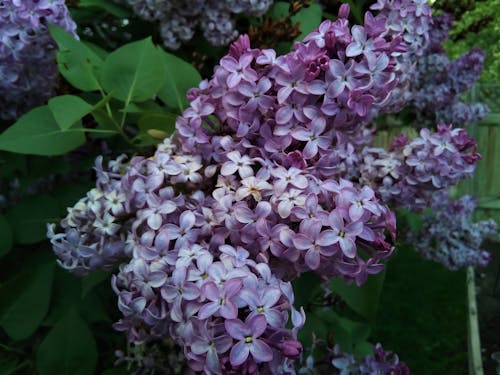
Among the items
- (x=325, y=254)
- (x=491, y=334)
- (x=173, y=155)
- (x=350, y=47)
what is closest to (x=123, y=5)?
(x=173, y=155)

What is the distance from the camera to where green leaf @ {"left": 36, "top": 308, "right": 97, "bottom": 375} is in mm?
1095

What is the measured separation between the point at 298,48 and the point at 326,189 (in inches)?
7.7

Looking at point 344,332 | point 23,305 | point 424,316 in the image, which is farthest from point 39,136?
point 424,316

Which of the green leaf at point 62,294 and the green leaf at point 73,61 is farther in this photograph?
the green leaf at point 62,294

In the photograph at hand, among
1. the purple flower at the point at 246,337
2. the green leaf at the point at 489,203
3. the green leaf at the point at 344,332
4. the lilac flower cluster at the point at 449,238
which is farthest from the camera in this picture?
the green leaf at the point at 489,203

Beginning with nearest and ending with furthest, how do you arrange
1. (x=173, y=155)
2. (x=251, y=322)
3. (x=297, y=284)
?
(x=251, y=322)
(x=173, y=155)
(x=297, y=284)

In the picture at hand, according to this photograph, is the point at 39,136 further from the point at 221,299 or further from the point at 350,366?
the point at 350,366

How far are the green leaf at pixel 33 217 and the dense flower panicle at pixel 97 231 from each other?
0.24m

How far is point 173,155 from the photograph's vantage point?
92 cm

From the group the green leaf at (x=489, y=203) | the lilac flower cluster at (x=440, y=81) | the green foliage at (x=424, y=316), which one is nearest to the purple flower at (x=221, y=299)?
the lilac flower cluster at (x=440, y=81)

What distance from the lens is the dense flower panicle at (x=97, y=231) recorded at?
2.92 ft

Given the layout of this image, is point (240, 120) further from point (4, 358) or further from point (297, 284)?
point (4, 358)

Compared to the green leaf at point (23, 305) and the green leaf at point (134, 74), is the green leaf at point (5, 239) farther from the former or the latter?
the green leaf at point (134, 74)

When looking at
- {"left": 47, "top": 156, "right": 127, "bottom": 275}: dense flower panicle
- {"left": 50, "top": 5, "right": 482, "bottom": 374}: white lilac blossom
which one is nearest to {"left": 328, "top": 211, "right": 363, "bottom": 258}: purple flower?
{"left": 50, "top": 5, "right": 482, "bottom": 374}: white lilac blossom
